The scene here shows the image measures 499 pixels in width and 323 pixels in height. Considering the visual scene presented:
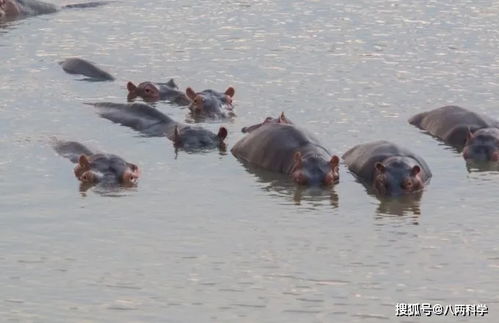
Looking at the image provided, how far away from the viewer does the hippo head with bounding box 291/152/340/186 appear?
35.6 ft

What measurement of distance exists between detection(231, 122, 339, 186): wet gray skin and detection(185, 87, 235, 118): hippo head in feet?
4.45

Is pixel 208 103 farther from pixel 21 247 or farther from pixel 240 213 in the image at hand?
pixel 21 247

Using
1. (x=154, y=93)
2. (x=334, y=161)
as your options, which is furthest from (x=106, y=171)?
(x=154, y=93)

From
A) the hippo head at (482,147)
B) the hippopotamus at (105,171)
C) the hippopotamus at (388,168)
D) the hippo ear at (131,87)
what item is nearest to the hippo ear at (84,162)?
the hippopotamus at (105,171)

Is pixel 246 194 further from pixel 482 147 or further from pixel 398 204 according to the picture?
pixel 482 147

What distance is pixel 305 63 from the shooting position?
15.5 m

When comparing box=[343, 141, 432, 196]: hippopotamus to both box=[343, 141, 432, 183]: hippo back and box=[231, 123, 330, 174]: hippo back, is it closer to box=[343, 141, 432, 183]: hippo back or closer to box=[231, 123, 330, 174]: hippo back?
box=[343, 141, 432, 183]: hippo back

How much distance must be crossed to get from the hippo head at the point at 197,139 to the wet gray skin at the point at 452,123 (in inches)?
72.7

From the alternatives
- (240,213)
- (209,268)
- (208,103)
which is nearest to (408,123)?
(208,103)

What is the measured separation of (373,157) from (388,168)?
0.36m

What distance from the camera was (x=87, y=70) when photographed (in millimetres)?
15133

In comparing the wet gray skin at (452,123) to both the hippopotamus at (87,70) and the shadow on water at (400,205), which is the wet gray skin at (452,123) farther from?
the hippopotamus at (87,70)

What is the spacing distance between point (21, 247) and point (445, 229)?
2853mm

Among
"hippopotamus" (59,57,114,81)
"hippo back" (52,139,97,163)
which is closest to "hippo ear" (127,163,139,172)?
"hippo back" (52,139,97,163)
